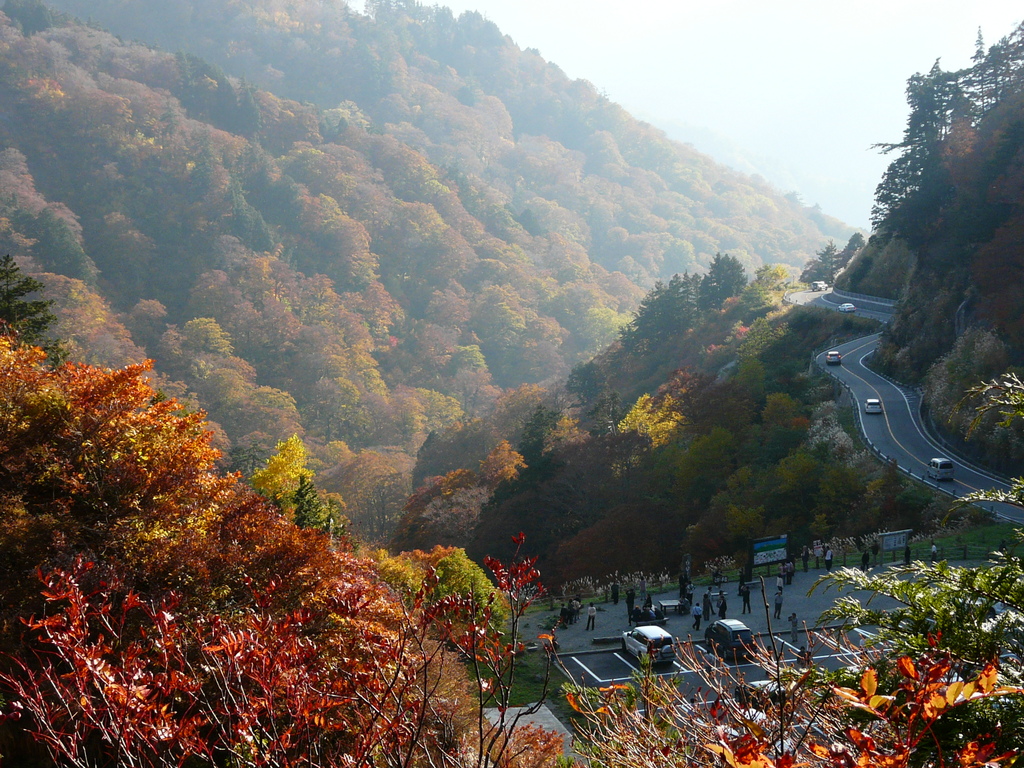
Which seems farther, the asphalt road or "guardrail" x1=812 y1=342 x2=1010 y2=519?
"guardrail" x1=812 y1=342 x2=1010 y2=519

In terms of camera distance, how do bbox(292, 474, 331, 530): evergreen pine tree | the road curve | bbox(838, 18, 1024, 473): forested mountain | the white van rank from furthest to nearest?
bbox(838, 18, 1024, 473): forested mountain → the white van → the road curve → bbox(292, 474, 331, 530): evergreen pine tree

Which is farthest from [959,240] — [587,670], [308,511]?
[308,511]

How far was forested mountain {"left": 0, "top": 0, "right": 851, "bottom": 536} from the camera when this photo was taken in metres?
72.5

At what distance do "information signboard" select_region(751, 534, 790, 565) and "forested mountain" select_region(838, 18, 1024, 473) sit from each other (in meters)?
6.84

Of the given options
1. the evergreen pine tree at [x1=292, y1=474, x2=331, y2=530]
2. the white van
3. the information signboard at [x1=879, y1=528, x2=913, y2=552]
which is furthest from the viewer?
the white van

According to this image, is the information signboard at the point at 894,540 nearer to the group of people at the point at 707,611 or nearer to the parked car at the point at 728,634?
the group of people at the point at 707,611

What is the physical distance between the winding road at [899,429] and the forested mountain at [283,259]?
101 ft

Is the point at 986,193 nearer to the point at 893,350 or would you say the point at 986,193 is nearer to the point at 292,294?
the point at 893,350

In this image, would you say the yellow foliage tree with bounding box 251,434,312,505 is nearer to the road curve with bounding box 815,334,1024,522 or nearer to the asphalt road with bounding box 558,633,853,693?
the asphalt road with bounding box 558,633,853,693

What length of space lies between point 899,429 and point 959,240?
36.7 feet

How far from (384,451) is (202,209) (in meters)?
53.7

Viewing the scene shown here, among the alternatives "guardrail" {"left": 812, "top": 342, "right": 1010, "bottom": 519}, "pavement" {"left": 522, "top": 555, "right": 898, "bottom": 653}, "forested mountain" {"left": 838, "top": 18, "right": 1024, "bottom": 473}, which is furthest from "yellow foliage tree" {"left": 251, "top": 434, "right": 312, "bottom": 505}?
"forested mountain" {"left": 838, "top": 18, "right": 1024, "bottom": 473}

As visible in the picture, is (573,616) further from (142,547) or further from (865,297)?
(865,297)

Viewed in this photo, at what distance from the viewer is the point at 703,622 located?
769 inches
